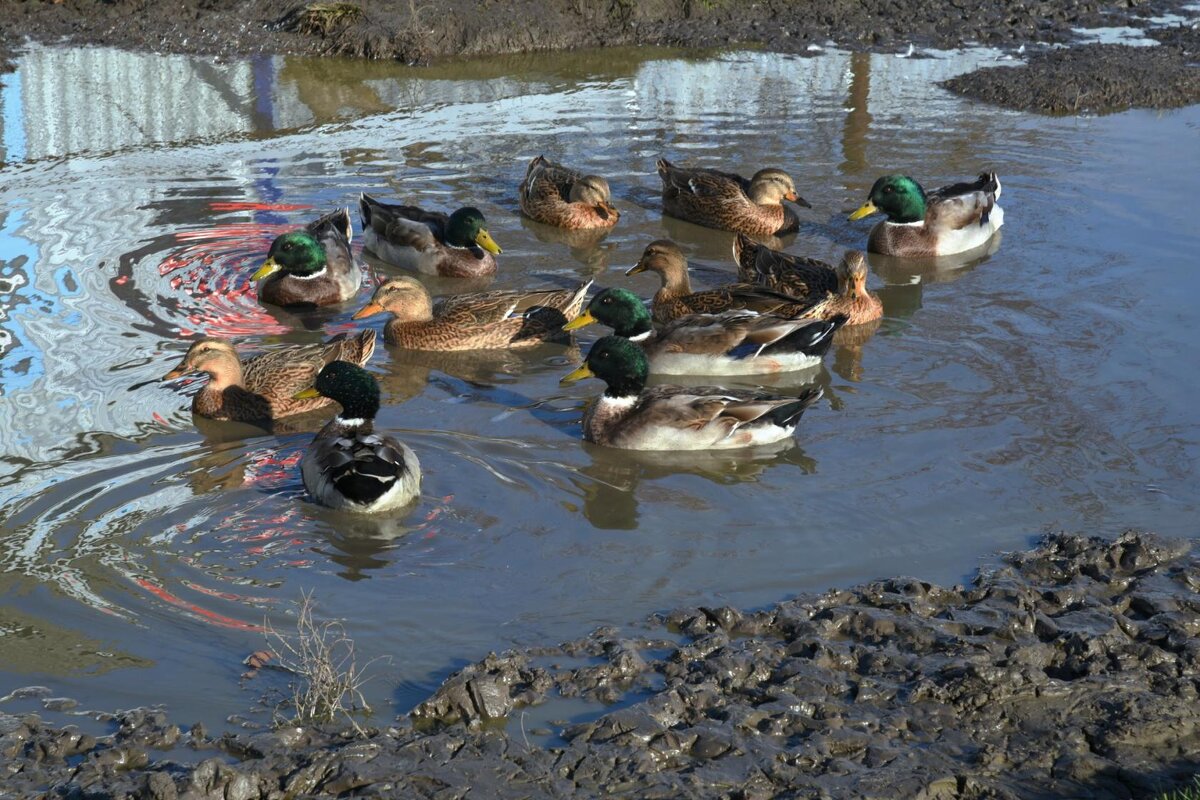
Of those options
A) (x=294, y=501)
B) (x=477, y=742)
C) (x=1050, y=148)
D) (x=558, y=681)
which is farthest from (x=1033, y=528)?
(x=1050, y=148)

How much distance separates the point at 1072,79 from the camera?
18.2m

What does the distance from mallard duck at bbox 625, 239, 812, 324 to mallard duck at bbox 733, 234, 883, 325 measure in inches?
10.0

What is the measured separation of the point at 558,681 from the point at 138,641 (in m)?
2.03

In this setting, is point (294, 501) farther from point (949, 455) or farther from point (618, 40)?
point (618, 40)

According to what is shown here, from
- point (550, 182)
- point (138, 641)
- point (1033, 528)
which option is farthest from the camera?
point (550, 182)

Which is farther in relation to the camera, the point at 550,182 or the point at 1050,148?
the point at 1050,148

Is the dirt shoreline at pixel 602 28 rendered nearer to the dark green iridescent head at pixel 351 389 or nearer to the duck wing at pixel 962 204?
the duck wing at pixel 962 204

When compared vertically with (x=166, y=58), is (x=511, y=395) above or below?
below

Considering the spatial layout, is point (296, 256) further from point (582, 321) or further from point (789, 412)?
point (789, 412)

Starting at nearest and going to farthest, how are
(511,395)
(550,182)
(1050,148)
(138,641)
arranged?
(138,641) → (511,395) → (550,182) → (1050,148)

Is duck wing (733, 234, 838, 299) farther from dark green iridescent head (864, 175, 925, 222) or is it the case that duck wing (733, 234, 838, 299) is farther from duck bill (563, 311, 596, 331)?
duck bill (563, 311, 596, 331)

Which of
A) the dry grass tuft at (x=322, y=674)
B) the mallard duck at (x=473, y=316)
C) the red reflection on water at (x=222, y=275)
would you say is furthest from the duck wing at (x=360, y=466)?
the red reflection on water at (x=222, y=275)

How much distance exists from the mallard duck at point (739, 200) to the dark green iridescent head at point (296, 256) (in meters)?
3.90

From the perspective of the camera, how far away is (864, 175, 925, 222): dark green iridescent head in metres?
13.2
